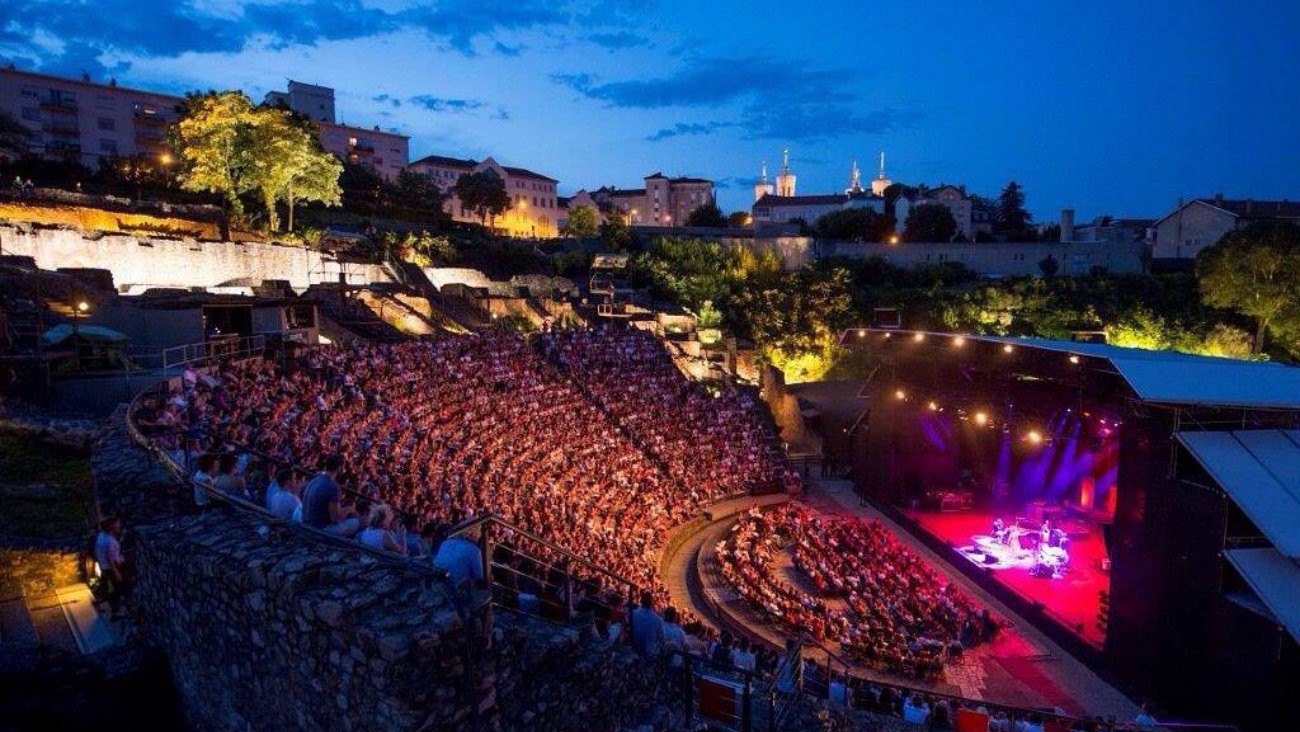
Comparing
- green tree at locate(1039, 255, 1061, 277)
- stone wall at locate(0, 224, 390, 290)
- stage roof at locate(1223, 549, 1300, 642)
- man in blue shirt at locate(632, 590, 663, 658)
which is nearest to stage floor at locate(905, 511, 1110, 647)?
stage roof at locate(1223, 549, 1300, 642)

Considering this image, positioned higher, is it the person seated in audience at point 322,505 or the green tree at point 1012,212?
the green tree at point 1012,212

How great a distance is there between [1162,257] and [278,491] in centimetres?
5692

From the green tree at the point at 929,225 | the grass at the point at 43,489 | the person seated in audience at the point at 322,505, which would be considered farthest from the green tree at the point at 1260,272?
the grass at the point at 43,489

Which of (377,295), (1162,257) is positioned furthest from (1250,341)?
(377,295)

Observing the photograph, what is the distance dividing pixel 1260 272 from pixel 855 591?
102ft

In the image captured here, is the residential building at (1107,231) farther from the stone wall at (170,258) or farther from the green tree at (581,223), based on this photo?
the stone wall at (170,258)

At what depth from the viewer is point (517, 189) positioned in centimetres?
8112

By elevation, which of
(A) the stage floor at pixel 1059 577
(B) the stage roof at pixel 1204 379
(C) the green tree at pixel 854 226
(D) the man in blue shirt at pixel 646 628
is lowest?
(A) the stage floor at pixel 1059 577

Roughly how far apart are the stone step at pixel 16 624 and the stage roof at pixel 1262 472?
15509mm

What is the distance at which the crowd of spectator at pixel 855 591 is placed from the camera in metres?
14.0

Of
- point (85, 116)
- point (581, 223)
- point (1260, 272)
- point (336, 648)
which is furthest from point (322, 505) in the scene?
point (85, 116)

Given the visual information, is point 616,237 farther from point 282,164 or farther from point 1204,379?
point 1204,379

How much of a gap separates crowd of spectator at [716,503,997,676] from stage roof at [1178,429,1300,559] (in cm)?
531

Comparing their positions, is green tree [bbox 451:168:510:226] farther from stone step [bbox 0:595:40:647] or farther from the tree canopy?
stone step [bbox 0:595:40:647]
